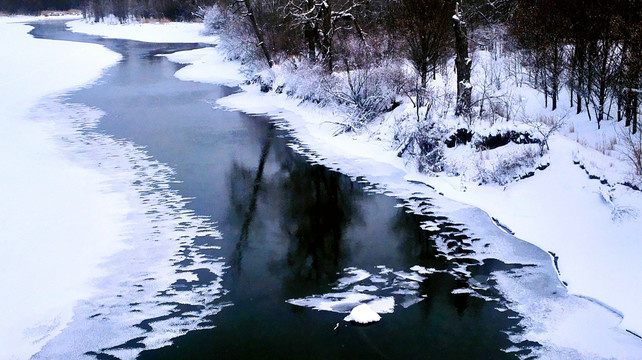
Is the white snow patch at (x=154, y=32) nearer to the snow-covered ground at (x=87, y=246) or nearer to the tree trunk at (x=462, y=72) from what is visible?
the snow-covered ground at (x=87, y=246)

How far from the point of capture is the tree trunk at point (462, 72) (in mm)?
14672

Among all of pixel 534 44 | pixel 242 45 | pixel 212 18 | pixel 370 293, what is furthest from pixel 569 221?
pixel 212 18

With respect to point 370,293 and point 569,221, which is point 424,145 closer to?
point 569,221

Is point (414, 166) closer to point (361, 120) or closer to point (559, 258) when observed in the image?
point (361, 120)

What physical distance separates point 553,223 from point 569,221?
285mm

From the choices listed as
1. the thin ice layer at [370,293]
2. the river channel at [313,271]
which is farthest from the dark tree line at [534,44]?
the thin ice layer at [370,293]

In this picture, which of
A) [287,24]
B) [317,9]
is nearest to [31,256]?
[317,9]

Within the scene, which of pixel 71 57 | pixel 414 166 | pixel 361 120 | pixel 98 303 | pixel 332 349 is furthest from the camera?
pixel 71 57

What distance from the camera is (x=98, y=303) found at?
7992mm

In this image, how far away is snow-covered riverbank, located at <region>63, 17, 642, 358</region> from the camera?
713cm

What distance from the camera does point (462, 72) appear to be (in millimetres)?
15250

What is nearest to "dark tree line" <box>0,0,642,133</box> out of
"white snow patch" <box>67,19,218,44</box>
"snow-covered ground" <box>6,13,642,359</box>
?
"snow-covered ground" <box>6,13,642,359</box>

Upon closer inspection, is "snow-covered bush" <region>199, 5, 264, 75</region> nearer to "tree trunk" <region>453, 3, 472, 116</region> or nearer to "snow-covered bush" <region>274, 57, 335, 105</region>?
"snow-covered bush" <region>274, 57, 335, 105</region>

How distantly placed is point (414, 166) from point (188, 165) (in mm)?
5819
